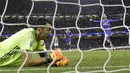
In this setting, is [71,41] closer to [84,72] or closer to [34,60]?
[34,60]

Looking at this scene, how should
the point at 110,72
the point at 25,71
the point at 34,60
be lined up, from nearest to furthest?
the point at 110,72
the point at 25,71
the point at 34,60

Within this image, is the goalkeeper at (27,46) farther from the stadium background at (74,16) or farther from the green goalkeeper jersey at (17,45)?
the stadium background at (74,16)

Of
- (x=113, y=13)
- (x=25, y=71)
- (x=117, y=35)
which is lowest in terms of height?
(x=117, y=35)

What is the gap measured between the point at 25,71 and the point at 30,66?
0.45m

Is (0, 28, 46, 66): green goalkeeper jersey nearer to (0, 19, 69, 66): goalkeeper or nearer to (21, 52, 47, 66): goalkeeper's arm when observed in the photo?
(0, 19, 69, 66): goalkeeper

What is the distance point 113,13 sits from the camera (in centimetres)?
1180

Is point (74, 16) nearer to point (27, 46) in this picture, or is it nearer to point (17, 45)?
point (17, 45)

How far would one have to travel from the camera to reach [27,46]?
397 cm

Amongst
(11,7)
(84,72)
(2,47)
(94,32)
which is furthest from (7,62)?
(94,32)

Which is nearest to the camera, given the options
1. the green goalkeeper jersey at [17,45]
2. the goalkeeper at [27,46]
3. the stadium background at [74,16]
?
the goalkeeper at [27,46]

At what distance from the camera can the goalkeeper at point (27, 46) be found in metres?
4.02

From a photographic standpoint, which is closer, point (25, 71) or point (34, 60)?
point (25, 71)

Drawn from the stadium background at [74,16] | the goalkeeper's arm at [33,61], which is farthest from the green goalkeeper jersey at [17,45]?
the stadium background at [74,16]

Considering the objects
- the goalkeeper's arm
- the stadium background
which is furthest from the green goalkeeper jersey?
the stadium background
